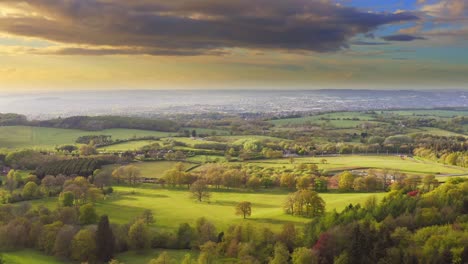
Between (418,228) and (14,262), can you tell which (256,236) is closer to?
(418,228)

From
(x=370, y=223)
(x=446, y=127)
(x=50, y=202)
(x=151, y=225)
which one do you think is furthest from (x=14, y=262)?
(x=446, y=127)

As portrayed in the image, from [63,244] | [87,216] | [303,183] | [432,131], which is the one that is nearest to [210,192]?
[303,183]

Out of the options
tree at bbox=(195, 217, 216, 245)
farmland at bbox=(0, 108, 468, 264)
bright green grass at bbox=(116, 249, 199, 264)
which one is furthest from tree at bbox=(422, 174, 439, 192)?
bright green grass at bbox=(116, 249, 199, 264)

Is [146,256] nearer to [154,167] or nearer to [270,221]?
[270,221]

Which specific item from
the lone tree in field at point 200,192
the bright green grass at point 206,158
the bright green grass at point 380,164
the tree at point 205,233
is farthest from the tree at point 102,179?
the bright green grass at point 380,164

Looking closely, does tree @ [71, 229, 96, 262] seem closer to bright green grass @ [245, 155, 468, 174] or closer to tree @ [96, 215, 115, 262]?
tree @ [96, 215, 115, 262]

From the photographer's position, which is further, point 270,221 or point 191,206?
point 191,206

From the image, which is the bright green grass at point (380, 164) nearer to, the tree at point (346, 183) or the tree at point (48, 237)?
the tree at point (346, 183)
